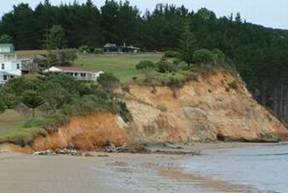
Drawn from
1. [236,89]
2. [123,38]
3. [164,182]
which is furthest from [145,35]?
[164,182]

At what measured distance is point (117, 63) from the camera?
345 feet

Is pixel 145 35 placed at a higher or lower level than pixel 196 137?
higher

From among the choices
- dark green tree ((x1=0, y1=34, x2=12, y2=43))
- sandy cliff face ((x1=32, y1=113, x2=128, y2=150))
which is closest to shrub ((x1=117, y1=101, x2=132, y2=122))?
sandy cliff face ((x1=32, y1=113, x2=128, y2=150))

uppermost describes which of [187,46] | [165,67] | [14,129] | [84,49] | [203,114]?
[187,46]

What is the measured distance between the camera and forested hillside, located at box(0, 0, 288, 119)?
12612 cm

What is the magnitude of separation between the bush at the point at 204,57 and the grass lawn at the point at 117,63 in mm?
7963

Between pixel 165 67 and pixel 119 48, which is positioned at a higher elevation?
pixel 119 48

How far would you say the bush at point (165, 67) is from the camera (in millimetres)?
92875

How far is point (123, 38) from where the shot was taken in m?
133

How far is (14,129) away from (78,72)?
47932 millimetres

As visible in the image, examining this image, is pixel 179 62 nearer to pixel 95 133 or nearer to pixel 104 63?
pixel 104 63

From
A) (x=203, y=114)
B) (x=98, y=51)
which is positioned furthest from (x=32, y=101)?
(x=98, y=51)

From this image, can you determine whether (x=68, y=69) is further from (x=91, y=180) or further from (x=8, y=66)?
(x=91, y=180)

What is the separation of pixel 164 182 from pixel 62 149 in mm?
24324
